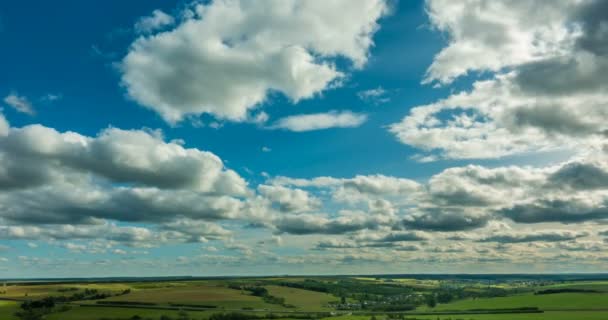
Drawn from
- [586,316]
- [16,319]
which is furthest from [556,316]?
[16,319]

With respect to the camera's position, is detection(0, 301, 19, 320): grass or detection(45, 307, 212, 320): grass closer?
detection(0, 301, 19, 320): grass

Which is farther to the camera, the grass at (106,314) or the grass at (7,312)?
the grass at (106,314)

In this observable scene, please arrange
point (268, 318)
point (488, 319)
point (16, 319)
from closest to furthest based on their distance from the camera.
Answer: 1. point (16, 319)
2. point (488, 319)
3. point (268, 318)

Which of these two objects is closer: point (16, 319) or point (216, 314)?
point (16, 319)

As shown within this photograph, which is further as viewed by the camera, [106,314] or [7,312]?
[106,314]

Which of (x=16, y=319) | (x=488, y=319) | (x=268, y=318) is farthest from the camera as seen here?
(x=268, y=318)

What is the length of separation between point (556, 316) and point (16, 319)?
7728 inches

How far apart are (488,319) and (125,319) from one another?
138m

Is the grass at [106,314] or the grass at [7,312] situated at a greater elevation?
the grass at [7,312]

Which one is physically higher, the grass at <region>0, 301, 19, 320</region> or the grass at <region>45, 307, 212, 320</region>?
the grass at <region>0, 301, 19, 320</region>

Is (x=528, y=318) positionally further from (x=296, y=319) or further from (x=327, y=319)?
(x=296, y=319)

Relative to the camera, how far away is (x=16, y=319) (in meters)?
167

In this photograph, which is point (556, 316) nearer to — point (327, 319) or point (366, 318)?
point (366, 318)

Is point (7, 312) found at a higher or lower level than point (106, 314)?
higher
